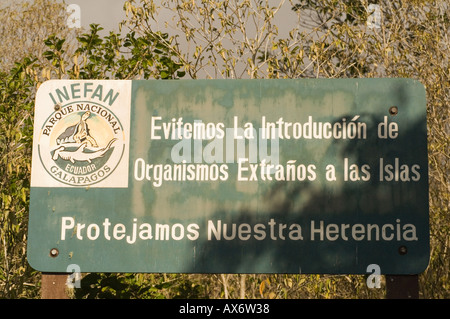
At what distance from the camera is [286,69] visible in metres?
10.1

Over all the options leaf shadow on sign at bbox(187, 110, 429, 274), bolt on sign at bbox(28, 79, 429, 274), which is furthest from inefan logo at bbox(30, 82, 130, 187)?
leaf shadow on sign at bbox(187, 110, 429, 274)

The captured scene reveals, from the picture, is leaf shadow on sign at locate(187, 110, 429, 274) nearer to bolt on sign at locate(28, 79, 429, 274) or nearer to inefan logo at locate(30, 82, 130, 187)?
bolt on sign at locate(28, 79, 429, 274)

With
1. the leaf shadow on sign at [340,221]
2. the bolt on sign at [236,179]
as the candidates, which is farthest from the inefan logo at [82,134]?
the leaf shadow on sign at [340,221]

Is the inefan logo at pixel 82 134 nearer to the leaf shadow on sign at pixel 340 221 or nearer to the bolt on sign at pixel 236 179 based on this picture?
the bolt on sign at pixel 236 179

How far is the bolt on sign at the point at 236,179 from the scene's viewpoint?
5012mm

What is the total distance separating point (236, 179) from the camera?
16.8ft

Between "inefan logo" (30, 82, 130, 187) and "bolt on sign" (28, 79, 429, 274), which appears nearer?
"bolt on sign" (28, 79, 429, 274)

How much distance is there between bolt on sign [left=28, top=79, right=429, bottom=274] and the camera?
5012 mm

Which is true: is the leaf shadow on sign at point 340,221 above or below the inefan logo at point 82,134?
below

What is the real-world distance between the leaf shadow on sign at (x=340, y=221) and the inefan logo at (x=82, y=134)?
90 cm

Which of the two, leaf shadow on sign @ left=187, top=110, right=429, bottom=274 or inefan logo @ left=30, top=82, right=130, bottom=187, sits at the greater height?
inefan logo @ left=30, top=82, right=130, bottom=187

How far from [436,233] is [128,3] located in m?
6.02

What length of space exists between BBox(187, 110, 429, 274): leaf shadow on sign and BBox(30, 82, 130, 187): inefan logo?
0.90 meters
